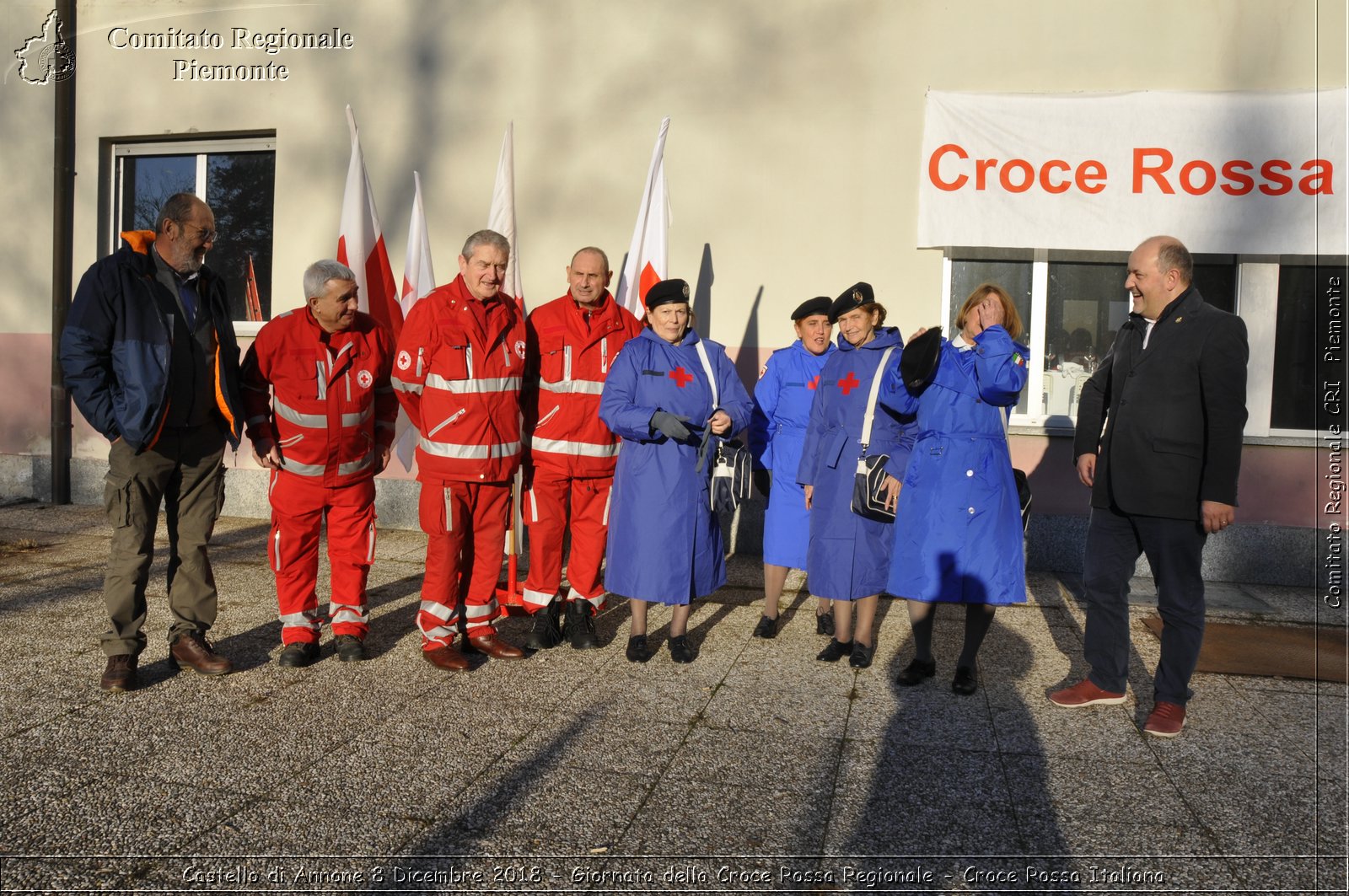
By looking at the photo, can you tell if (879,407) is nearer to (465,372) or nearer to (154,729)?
(465,372)

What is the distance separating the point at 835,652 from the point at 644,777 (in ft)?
6.13

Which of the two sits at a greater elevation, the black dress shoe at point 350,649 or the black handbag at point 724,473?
the black handbag at point 724,473

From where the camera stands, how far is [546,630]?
17.3 ft

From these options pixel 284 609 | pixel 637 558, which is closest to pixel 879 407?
pixel 637 558

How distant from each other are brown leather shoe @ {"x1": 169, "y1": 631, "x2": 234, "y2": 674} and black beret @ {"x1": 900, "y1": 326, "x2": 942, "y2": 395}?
3.29 m

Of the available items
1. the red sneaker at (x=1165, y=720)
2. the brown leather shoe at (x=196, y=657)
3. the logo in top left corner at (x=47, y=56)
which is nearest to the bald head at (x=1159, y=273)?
the red sneaker at (x=1165, y=720)

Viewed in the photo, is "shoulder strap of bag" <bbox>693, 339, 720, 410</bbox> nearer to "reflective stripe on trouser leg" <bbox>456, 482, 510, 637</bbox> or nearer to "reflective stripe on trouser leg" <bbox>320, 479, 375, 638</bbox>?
"reflective stripe on trouser leg" <bbox>456, 482, 510, 637</bbox>

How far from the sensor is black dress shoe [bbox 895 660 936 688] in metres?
4.73

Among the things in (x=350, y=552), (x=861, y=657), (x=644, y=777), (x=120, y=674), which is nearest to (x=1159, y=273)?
(x=861, y=657)

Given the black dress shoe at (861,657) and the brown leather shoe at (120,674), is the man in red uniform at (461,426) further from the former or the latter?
the black dress shoe at (861,657)

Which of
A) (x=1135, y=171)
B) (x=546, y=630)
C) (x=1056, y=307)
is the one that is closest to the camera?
(x=546, y=630)

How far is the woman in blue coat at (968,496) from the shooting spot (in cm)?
459

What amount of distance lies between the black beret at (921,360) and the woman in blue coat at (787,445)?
39.1 inches

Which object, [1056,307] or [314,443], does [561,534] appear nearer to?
[314,443]
